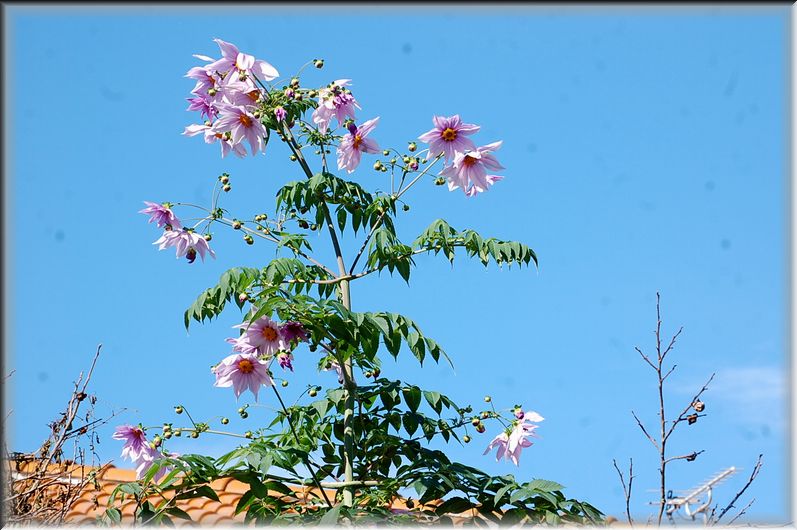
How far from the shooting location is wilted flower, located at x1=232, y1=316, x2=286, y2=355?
343 centimetres

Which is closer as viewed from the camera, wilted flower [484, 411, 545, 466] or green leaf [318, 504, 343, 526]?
green leaf [318, 504, 343, 526]

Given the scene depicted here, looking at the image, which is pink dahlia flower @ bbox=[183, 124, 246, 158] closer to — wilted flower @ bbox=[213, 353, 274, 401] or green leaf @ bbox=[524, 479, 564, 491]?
wilted flower @ bbox=[213, 353, 274, 401]

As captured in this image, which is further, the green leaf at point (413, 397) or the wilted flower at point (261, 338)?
the green leaf at point (413, 397)

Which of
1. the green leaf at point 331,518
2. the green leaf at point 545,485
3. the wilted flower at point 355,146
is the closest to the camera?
the green leaf at point 331,518


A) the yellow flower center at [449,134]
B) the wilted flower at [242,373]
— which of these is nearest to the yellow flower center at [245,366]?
the wilted flower at [242,373]

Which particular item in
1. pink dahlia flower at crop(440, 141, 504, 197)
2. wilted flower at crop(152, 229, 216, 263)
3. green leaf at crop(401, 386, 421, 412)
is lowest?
green leaf at crop(401, 386, 421, 412)

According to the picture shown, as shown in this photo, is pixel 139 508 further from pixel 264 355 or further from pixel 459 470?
pixel 459 470

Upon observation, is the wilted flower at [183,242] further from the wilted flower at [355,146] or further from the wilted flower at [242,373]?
the wilted flower at [355,146]

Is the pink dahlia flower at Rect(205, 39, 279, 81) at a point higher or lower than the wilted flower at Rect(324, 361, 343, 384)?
higher

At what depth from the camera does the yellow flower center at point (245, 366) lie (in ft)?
11.3

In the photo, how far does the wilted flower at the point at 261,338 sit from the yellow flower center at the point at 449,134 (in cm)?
105

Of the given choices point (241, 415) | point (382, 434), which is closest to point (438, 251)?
point (382, 434)

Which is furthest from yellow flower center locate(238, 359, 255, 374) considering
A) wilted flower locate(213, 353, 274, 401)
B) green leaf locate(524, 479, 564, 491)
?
green leaf locate(524, 479, 564, 491)

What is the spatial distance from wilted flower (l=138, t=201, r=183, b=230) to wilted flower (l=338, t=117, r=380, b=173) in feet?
2.39
